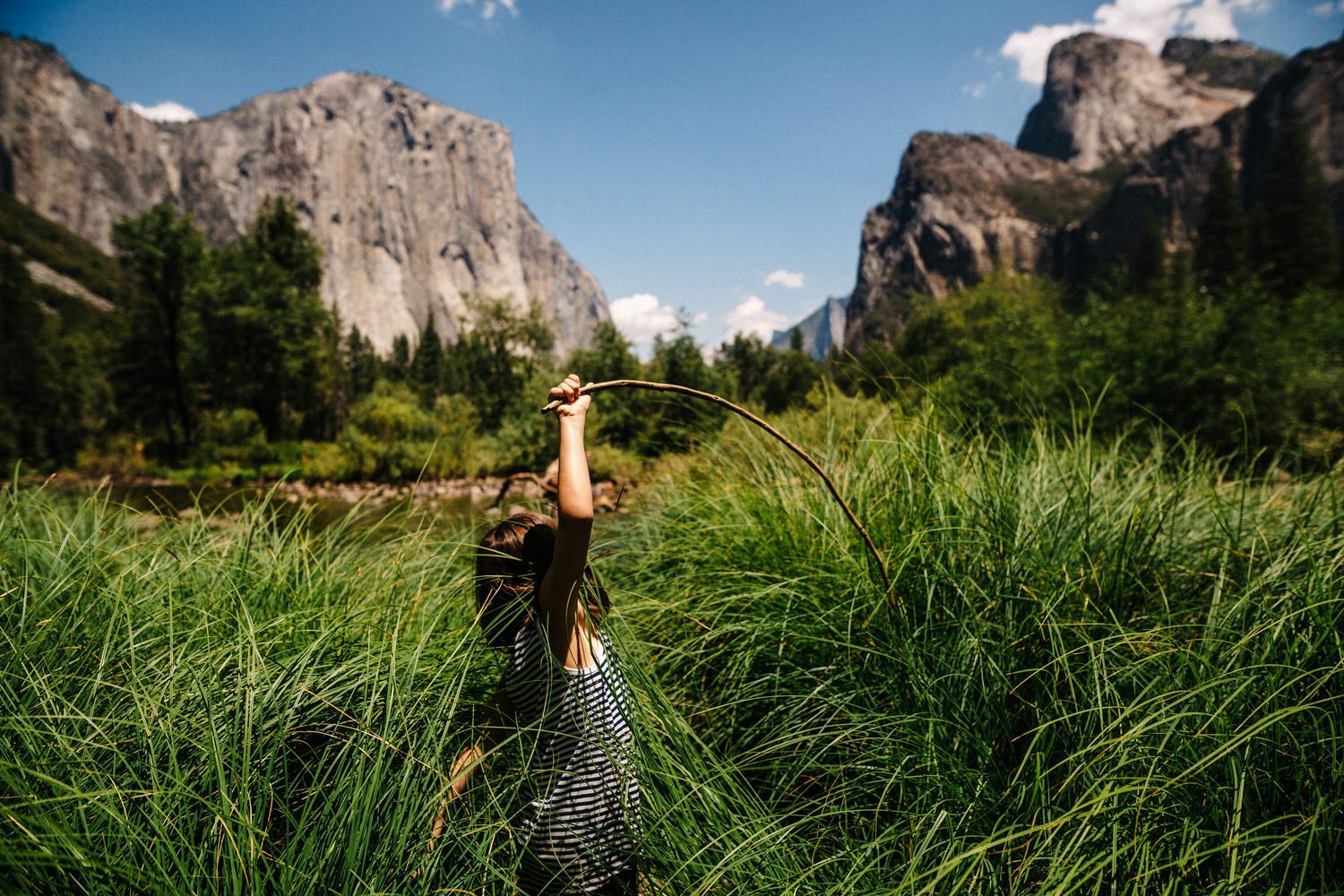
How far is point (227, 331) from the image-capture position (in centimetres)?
2709

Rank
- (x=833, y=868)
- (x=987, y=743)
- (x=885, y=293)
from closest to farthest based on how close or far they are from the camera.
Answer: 1. (x=833, y=868)
2. (x=987, y=743)
3. (x=885, y=293)

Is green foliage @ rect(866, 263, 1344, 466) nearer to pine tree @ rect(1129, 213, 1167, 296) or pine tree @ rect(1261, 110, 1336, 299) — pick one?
pine tree @ rect(1261, 110, 1336, 299)

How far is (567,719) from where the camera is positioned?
1.43m

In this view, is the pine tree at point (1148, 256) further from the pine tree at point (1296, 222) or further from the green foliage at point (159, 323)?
the green foliage at point (159, 323)

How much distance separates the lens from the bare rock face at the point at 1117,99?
345 feet

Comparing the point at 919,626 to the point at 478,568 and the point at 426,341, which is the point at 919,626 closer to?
the point at 478,568

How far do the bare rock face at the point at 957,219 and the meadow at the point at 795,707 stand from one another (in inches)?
3218

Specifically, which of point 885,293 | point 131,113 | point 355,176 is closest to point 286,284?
point 885,293

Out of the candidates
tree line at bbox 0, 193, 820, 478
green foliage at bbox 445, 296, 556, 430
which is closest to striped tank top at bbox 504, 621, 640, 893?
tree line at bbox 0, 193, 820, 478

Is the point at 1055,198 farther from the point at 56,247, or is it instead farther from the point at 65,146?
the point at 65,146

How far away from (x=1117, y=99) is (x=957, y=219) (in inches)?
1876

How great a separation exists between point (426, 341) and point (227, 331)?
1528 inches

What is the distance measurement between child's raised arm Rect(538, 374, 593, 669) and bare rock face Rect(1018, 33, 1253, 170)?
5686 inches

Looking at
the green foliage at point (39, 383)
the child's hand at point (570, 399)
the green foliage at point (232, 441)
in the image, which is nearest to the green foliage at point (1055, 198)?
the green foliage at point (232, 441)
